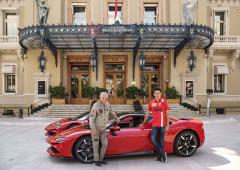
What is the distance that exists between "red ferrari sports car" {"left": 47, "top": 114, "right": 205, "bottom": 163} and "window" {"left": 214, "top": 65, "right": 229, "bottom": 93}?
18.4 m

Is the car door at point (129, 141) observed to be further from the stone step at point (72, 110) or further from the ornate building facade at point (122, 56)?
the ornate building facade at point (122, 56)

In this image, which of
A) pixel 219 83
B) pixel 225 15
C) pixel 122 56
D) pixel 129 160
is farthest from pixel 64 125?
pixel 225 15

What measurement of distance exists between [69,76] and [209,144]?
17.5m

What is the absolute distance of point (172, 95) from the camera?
2383cm

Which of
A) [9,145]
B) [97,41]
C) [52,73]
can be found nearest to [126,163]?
Answer: [9,145]

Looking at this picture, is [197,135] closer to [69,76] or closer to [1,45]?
[69,76]

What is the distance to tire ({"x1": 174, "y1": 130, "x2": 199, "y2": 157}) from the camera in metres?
8.48

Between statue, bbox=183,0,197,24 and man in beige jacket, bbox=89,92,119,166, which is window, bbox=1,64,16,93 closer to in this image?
statue, bbox=183,0,197,24

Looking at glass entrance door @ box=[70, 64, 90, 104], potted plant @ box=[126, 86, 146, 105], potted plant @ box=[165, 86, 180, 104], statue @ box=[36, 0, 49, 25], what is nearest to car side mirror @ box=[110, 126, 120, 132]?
potted plant @ box=[126, 86, 146, 105]

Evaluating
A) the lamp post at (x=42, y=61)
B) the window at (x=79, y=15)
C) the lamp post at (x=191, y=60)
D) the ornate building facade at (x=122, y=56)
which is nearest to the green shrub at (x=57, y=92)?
the ornate building facade at (x=122, y=56)

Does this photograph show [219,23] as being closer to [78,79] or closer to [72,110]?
[78,79]

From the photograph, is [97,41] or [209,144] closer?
[209,144]

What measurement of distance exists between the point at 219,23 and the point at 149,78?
25.9 ft

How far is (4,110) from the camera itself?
2570 centimetres
